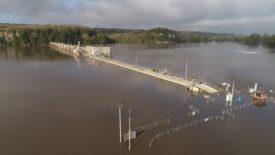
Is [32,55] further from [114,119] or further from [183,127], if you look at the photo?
[183,127]

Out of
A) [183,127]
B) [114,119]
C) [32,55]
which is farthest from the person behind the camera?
[32,55]

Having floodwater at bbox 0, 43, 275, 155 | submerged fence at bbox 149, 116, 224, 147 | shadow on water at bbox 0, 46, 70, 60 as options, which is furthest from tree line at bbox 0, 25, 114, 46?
submerged fence at bbox 149, 116, 224, 147

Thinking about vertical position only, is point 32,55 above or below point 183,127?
above

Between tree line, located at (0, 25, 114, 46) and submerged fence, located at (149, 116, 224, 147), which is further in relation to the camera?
tree line, located at (0, 25, 114, 46)

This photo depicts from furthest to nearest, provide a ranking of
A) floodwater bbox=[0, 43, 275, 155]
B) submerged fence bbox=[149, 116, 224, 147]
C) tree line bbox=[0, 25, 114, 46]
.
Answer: tree line bbox=[0, 25, 114, 46]
submerged fence bbox=[149, 116, 224, 147]
floodwater bbox=[0, 43, 275, 155]

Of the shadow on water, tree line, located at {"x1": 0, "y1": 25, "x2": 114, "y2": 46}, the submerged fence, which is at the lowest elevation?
the submerged fence

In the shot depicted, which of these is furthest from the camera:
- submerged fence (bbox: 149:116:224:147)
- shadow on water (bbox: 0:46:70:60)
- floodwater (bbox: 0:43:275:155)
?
shadow on water (bbox: 0:46:70:60)

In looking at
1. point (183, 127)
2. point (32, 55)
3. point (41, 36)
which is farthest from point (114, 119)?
point (41, 36)

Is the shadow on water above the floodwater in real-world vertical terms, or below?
above

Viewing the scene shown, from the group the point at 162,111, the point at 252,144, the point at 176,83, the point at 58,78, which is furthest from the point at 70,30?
the point at 252,144

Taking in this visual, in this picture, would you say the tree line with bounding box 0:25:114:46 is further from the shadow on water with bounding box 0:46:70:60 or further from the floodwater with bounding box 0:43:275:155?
the floodwater with bounding box 0:43:275:155

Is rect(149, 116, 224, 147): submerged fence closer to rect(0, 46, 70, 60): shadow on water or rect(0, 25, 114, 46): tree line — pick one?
rect(0, 46, 70, 60): shadow on water
